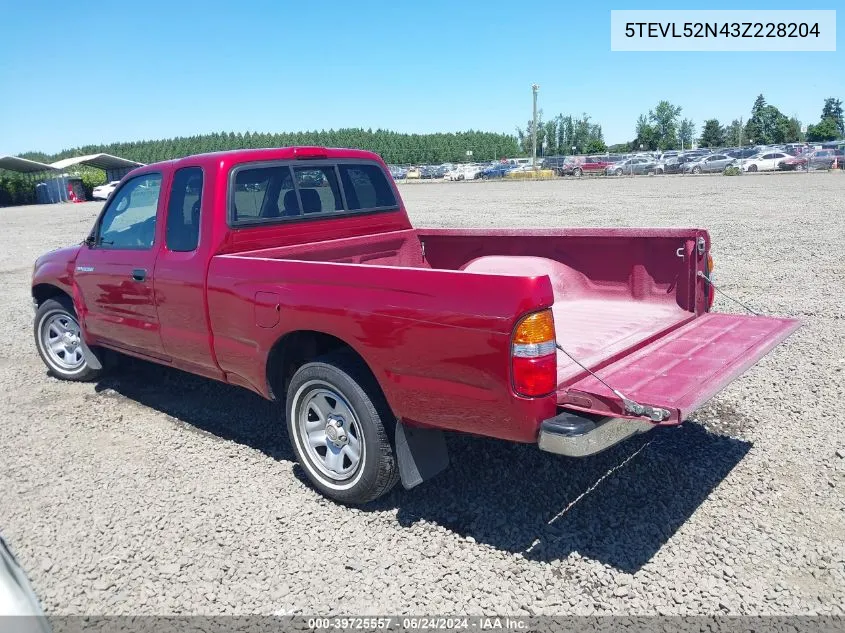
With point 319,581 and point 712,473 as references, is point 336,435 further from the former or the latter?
point 712,473

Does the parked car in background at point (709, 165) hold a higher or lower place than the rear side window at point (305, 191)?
lower

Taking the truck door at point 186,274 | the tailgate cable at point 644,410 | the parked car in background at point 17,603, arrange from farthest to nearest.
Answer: the truck door at point 186,274 < the tailgate cable at point 644,410 < the parked car in background at point 17,603

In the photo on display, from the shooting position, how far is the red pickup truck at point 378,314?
308cm

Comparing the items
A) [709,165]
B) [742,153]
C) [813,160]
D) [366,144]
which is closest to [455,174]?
[709,165]

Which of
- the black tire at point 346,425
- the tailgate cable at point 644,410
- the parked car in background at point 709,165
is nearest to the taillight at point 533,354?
the tailgate cable at point 644,410

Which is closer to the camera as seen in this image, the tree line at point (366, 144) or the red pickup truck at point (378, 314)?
the red pickup truck at point (378, 314)

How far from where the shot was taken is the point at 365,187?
5570mm

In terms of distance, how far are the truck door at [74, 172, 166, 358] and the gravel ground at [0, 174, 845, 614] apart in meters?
0.69

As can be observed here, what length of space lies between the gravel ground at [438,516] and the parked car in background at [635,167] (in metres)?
45.1

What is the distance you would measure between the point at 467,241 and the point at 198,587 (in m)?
3.24

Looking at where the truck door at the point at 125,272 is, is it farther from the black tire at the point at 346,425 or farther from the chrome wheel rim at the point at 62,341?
the black tire at the point at 346,425

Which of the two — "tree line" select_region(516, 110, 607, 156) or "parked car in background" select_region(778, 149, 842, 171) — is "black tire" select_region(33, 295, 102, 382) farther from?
"tree line" select_region(516, 110, 607, 156)

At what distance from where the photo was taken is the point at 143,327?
512cm

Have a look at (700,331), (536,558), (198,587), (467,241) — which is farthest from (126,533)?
(700,331)
